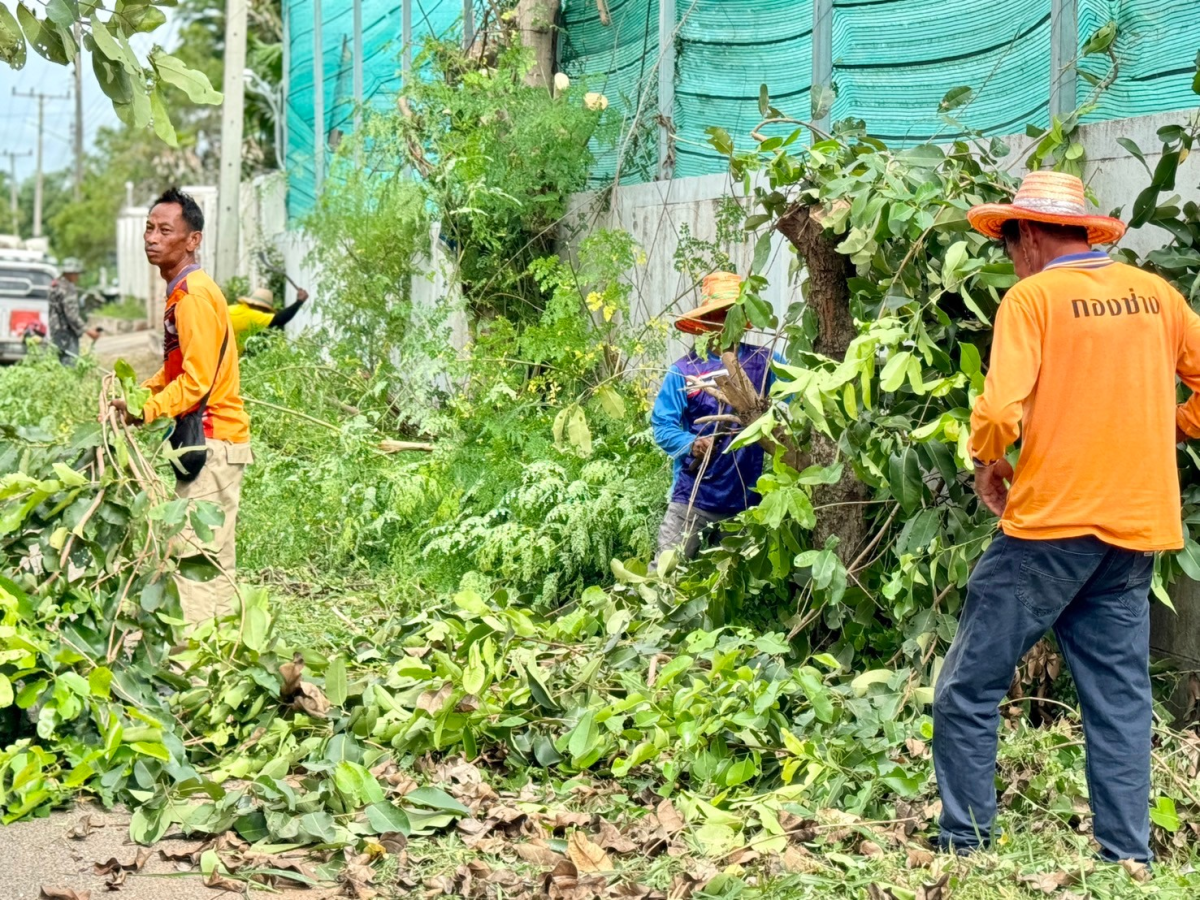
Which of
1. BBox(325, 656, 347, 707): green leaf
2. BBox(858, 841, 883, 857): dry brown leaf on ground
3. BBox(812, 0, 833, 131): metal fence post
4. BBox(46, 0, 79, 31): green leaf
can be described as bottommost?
BBox(858, 841, 883, 857): dry brown leaf on ground

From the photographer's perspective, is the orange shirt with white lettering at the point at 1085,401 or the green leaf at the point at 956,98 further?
the green leaf at the point at 956,98

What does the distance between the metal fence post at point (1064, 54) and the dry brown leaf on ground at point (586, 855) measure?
339 cm

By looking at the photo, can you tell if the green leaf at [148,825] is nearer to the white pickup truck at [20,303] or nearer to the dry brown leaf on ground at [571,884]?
the dry brown leaf on ground at [571,884]

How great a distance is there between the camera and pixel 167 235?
6.68 m

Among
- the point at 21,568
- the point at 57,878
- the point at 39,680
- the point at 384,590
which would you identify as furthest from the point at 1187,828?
the point at 384,590

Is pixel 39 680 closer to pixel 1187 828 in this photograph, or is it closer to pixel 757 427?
pixel 757 427

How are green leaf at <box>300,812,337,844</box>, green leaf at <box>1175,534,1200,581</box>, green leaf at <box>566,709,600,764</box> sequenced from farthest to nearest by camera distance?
green leaf at <box>566,709,600,764</box> < green leaf at <box>1175,534,1200,581</box> < green leaf at <box>300,812,337,844</box>

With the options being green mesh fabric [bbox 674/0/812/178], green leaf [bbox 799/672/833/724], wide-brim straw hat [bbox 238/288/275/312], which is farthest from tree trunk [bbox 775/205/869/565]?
wide-brim straw hat [bbox 238/288/275/312]

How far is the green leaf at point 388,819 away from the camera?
15.3 ft

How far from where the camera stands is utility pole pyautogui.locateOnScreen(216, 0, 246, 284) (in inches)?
617

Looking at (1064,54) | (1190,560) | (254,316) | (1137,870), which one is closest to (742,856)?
(1137,870)

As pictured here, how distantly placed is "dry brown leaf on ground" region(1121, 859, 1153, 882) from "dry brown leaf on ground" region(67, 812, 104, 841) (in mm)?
3250

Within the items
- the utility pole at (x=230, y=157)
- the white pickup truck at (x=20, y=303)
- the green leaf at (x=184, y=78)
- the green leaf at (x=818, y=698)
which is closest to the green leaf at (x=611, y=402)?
the green leaf at (x=818, y=698)

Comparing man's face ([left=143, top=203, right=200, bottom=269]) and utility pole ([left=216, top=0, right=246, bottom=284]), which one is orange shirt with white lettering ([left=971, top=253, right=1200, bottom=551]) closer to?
man's face ([left=143, top=203, right=200, bottom=269])
